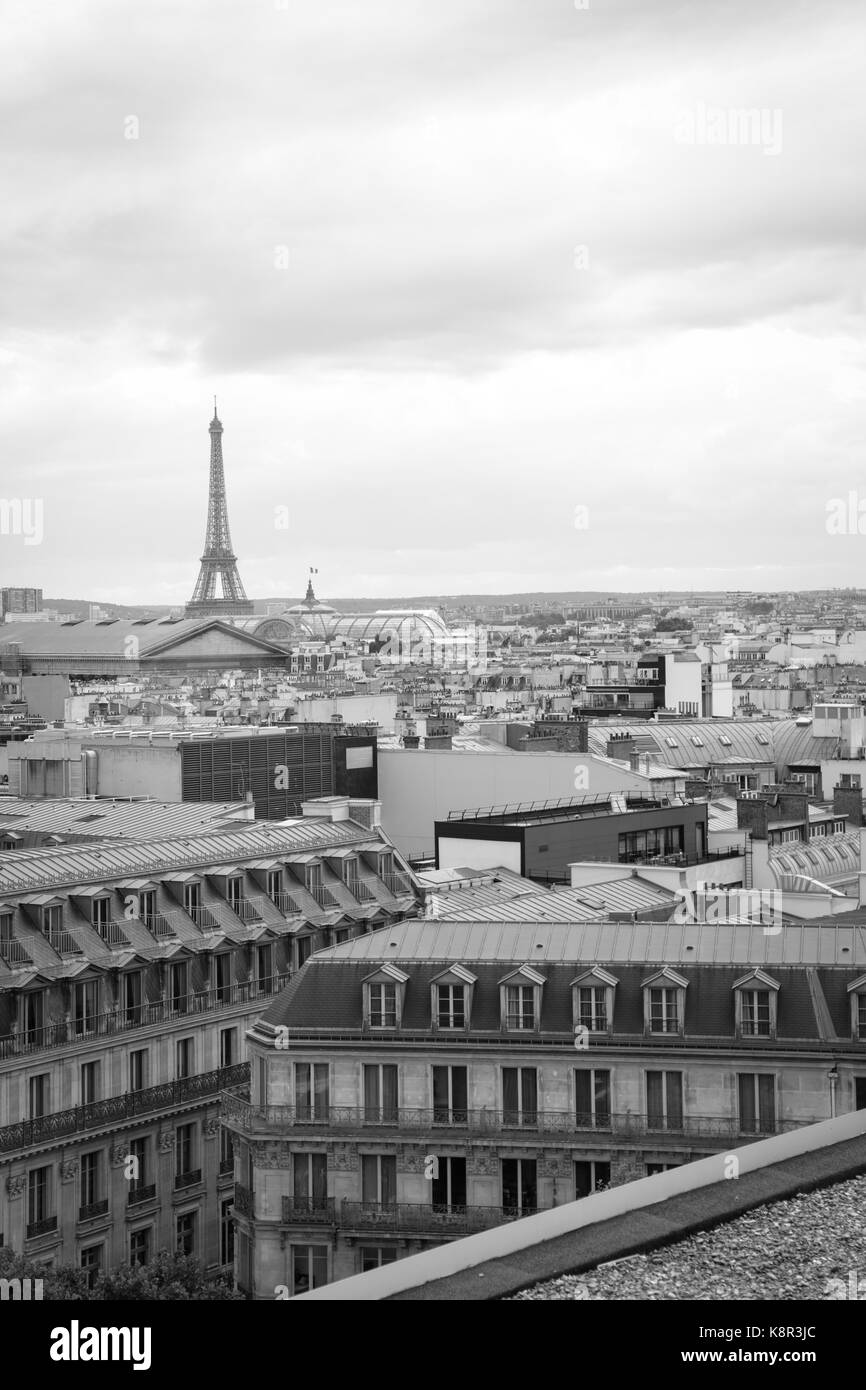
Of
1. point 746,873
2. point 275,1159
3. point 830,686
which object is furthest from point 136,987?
point 830,686

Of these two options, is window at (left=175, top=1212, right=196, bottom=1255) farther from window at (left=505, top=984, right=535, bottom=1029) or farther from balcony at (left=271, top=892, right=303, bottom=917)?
window at (left=505, top=984, right=535, bottom=1029)

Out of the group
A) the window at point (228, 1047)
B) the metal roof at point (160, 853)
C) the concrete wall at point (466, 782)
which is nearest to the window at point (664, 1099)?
the window at point (228, 1047)

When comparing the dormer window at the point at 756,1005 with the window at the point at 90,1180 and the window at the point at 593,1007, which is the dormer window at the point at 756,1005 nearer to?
the window at the point at 593,1007

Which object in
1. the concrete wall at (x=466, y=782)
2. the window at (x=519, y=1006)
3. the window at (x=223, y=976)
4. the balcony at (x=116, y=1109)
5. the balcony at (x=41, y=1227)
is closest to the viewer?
the window at (x=519, y=1006)

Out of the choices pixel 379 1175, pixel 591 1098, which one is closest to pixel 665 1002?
pixel 591 1098

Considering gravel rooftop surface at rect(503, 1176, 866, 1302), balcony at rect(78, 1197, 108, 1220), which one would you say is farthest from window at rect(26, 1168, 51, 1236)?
gravel rooftop surface at rect(503, 1176, 866, 1302)

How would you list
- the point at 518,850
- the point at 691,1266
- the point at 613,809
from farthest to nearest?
the point at 613,809, the point at 518,850, the point at 691,1266
